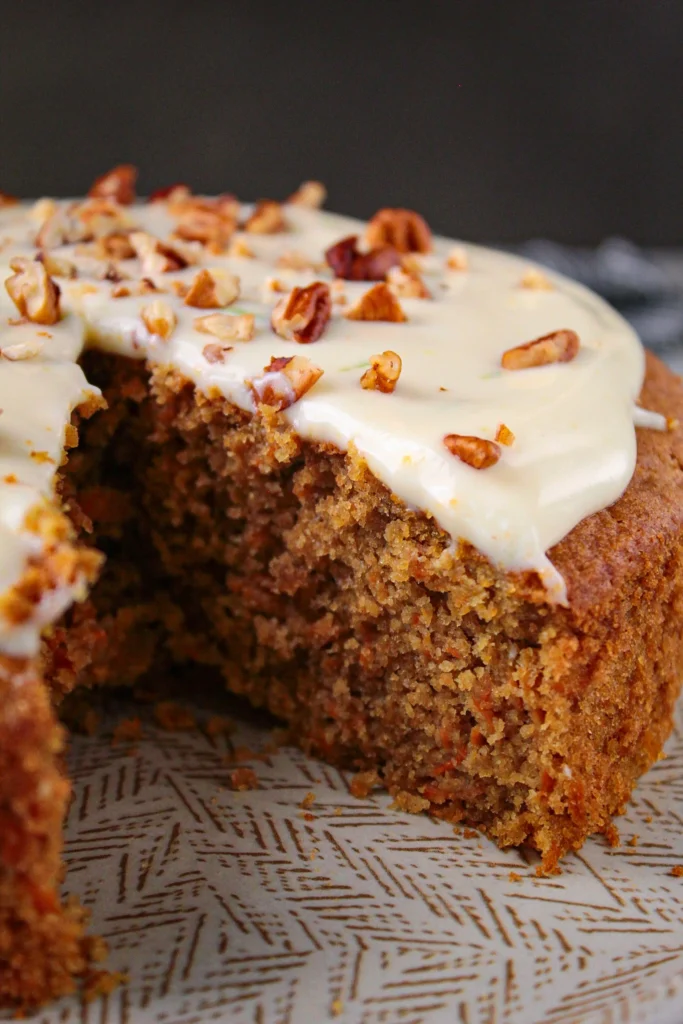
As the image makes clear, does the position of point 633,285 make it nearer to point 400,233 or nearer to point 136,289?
point 400,233

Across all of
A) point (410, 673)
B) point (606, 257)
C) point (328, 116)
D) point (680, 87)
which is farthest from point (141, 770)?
point (680, 87)

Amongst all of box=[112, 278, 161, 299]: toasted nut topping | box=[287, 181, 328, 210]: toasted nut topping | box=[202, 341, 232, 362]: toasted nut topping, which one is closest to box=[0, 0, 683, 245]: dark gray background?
box=[287, 181, 328, 210]: toasted nut topping

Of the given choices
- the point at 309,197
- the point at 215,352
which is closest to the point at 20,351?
the point at 215,352

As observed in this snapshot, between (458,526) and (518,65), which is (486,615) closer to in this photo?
(458,526)

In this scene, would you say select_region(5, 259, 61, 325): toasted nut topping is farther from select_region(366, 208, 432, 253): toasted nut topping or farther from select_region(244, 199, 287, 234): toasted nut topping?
select_region(366, 208, 432, 253): toasted nut topping

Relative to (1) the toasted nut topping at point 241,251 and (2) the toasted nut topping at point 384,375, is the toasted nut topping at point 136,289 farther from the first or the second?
(2) the toasted nut topping at point 384,375
